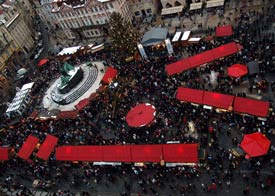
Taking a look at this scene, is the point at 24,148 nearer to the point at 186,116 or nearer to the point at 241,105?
the point at 186,116

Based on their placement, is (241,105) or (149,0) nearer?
(241,105)

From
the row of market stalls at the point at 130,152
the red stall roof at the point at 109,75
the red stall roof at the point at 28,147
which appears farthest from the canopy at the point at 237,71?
the red stall roof at the point at 28,147

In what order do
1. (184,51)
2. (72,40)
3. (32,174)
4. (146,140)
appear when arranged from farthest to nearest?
(72,40)
(184,51)
(32,174)
(146,140)

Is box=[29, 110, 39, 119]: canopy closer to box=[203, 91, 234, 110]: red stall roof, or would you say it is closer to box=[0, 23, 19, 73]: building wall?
box=[0, 23, 19, 73]: building wall

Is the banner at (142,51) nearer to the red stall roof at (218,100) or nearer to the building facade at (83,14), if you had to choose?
the building facade at (83,14)

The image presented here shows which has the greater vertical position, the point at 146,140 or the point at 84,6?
the point at 84,6

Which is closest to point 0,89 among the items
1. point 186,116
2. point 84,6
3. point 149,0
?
point 84,6

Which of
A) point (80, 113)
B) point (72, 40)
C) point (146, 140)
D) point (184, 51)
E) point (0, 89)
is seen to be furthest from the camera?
point (72, 40)
